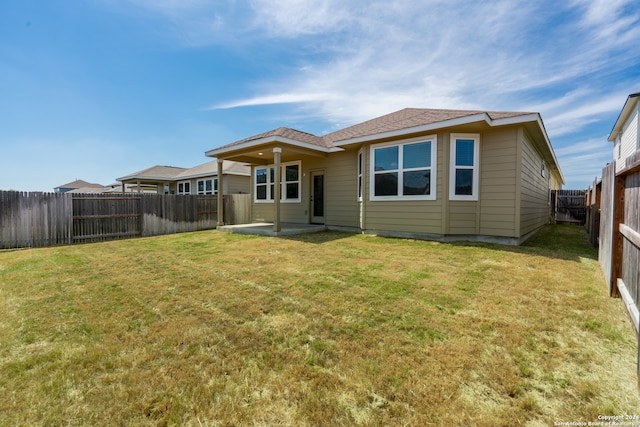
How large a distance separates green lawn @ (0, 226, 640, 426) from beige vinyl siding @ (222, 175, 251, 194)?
13590mm

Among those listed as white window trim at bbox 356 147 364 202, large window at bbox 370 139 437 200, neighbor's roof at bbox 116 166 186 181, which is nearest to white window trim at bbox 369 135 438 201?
large window at bbox 370 139 437 200

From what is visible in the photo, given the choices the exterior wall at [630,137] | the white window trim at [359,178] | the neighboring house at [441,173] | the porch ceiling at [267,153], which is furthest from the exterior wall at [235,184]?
the exterior wall at [630,137]

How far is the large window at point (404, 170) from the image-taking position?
23.7 ft

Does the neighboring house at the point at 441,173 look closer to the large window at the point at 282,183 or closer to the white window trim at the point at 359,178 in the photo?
the white window trim at the point at 359,178

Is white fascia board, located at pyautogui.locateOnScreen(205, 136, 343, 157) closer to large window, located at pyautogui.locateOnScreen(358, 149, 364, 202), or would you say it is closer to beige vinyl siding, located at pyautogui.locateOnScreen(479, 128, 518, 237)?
large window, located at pyautogui.locateOnScreen(358, 149, 364, 202)

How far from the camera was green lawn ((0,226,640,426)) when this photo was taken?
1.51 metres

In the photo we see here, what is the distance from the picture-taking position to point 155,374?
5.93ft

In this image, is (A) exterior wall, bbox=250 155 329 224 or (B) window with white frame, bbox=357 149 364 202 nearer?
(B) window with white frame, bbox=357 149 364 202

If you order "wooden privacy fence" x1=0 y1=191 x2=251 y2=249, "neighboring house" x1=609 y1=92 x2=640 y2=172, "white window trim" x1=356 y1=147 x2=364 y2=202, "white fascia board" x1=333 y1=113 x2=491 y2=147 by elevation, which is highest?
"neighboring house" x1=609 y1=92 x2=640 y2=172

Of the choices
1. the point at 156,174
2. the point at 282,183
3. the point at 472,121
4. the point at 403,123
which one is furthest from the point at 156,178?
the point at 472,121

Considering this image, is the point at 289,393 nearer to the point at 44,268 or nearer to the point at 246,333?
the point at 246,333

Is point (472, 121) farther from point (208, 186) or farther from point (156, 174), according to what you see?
point (156, 174)

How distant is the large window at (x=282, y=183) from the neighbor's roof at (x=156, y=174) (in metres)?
12.8

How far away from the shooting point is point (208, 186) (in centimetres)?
1906
